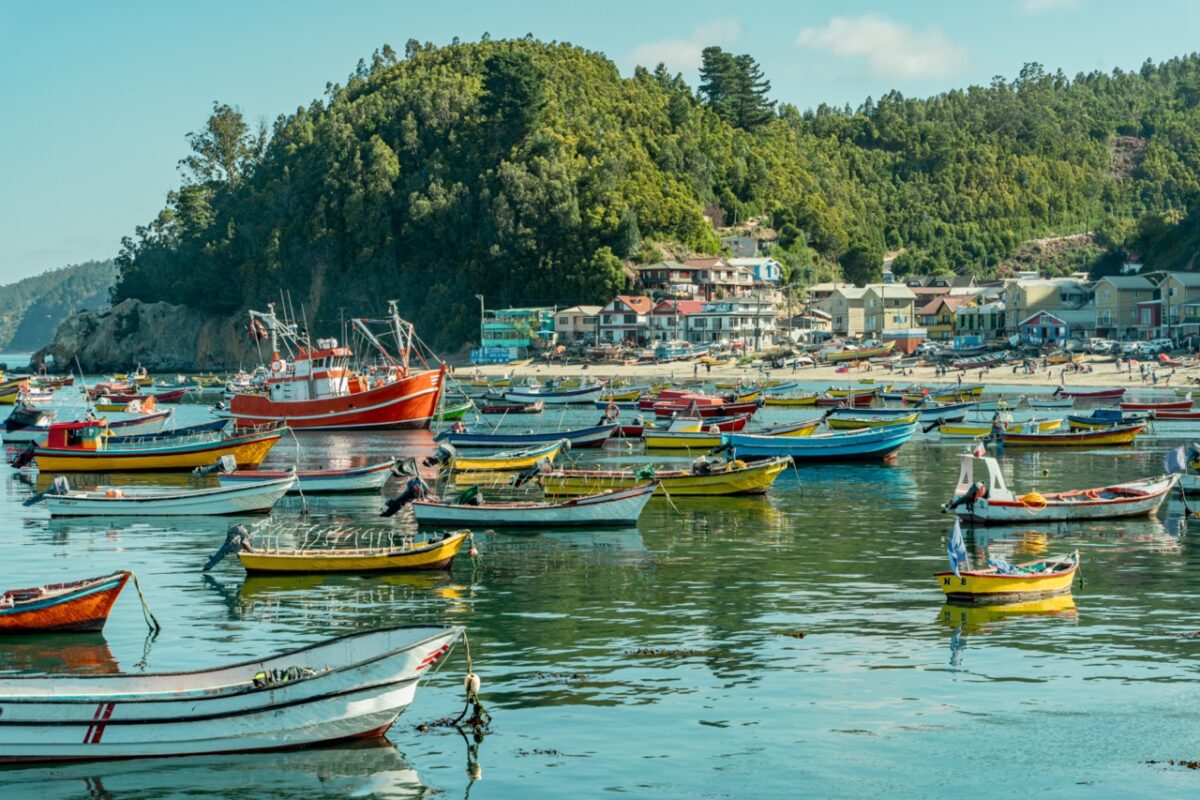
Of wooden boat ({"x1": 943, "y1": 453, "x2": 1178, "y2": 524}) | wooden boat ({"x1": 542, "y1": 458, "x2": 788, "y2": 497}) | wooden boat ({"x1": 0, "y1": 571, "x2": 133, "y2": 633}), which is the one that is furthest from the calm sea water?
wooden boat ({"x1": 542, "y1": 458, "x2": 788, "y2": 497})

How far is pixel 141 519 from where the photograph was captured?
161 feet

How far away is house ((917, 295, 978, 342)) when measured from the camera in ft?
566

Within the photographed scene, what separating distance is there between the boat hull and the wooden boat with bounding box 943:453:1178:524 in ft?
173

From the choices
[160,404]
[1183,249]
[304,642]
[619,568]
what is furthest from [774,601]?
[1183,249]

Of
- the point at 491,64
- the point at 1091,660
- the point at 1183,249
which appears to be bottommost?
the point at 1091,660

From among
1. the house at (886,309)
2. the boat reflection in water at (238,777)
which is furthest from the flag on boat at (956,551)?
the house at (886,309)

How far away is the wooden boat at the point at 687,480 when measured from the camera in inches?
2012

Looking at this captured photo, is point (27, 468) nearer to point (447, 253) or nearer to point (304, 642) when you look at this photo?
point (304, 642)

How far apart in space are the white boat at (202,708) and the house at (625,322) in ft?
470

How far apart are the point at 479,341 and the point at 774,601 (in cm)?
14373

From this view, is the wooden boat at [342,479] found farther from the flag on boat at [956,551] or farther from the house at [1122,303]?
the house at [1122,303]

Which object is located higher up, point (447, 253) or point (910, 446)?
point (447, 253)

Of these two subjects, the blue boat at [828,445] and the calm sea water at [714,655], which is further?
the blue boat at [828,445]

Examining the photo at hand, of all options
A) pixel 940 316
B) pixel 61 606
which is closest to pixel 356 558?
pixel 61 606
